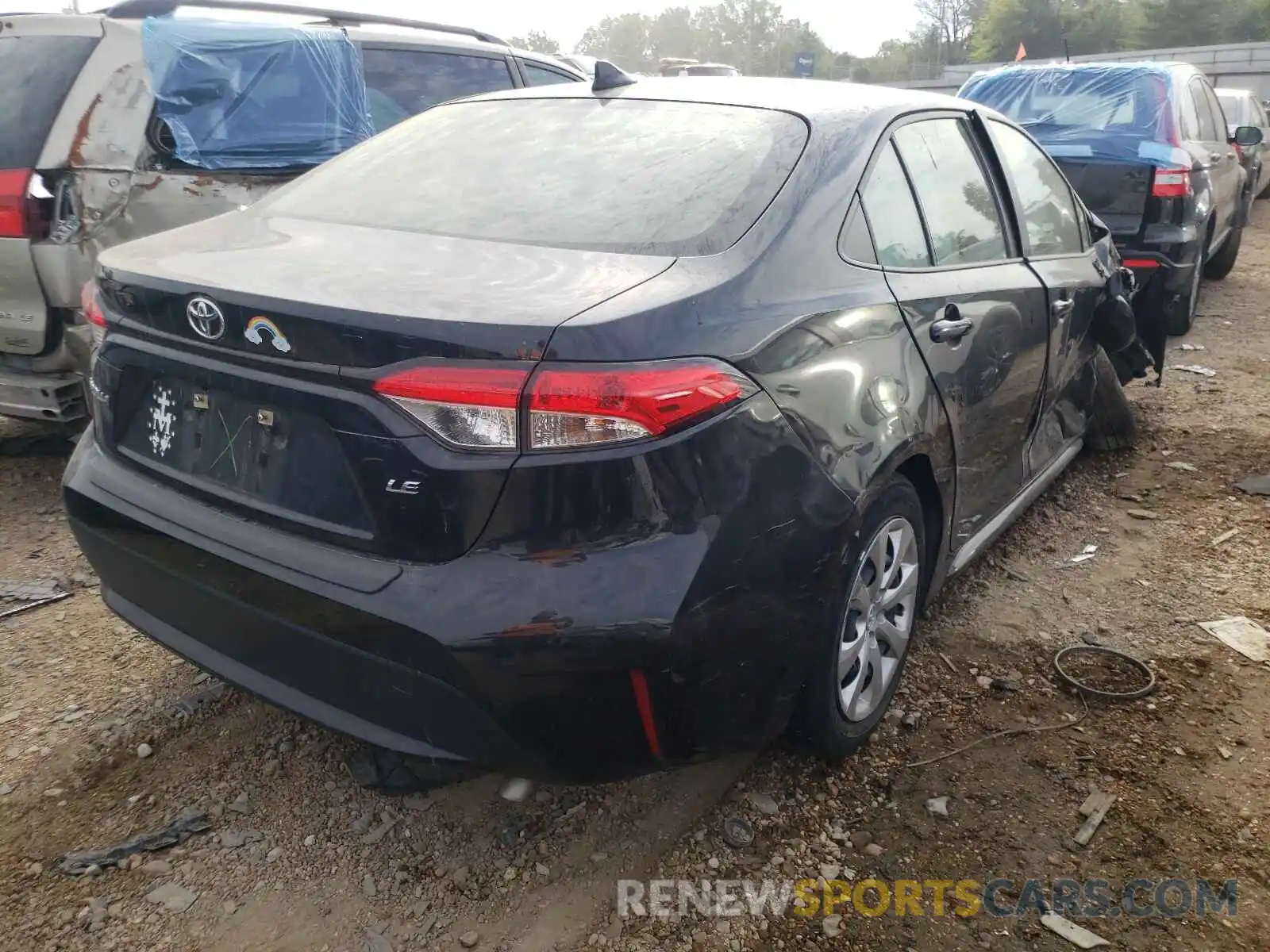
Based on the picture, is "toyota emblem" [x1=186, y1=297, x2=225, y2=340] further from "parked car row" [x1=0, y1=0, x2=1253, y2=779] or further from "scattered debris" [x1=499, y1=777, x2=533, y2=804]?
"scattered debris" [x1=499, y1=777, x2=533, y2=804]

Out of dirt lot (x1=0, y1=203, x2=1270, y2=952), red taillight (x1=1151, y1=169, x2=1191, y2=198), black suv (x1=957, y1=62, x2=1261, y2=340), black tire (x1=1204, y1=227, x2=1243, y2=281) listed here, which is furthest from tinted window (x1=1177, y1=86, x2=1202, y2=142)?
dirt lot (x1=0, y1=203, x2=1270, y2=952)

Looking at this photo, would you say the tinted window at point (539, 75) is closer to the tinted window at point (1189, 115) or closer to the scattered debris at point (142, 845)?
the tinted window at point (1189, 115)

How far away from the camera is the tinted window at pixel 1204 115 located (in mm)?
7160

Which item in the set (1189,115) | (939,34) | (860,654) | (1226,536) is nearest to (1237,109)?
(1189,115)

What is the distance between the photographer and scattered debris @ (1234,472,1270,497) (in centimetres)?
427

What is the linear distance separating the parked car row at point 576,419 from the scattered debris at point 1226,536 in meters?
1.31

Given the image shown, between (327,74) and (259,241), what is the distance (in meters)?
3.06

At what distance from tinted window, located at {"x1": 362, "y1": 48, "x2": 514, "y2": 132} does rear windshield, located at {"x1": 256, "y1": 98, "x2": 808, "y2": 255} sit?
2.52m

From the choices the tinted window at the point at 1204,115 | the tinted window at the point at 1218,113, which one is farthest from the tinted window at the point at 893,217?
the tinted window at the point at 1218,113

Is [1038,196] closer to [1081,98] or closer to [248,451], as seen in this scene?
[248,451]

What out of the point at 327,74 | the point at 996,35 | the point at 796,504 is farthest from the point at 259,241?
the point at 996,35

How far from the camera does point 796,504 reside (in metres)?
1.95

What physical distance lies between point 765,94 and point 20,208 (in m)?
2.81

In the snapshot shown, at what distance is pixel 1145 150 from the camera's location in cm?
603
